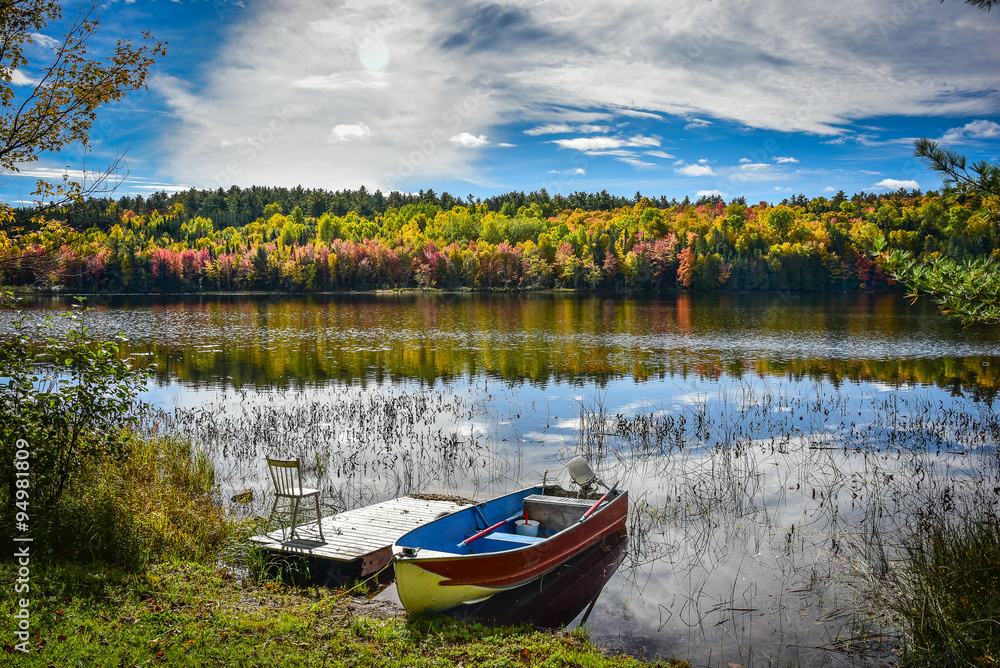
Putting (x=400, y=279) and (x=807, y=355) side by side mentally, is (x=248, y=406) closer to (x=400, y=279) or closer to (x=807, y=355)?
(x=807, y=355)

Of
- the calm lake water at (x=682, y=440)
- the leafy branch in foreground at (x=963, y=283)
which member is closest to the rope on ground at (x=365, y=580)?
the calm lake water at (x=682, y=440)

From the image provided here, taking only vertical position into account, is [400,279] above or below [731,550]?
above

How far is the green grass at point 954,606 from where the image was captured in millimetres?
7242

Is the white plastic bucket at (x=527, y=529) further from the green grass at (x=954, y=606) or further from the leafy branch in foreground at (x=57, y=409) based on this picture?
the leafy branch in foreground at (x=57, y=409)

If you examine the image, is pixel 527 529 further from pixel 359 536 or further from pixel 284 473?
pixel 284 473

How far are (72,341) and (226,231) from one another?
181m

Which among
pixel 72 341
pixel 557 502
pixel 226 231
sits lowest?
pixel 557 502

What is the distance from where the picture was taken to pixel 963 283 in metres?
6.71

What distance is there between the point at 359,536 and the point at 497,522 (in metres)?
2.65

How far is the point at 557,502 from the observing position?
12.3 meters

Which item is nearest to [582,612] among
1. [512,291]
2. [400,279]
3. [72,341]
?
[72,341]

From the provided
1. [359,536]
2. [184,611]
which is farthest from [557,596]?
[184,611]

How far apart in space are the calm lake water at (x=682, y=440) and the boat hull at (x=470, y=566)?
40.0 inches

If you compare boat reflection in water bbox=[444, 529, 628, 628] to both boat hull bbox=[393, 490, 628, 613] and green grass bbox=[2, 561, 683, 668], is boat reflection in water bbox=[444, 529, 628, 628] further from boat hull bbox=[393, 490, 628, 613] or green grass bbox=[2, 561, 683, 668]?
green grass bbox=[2, 561, 683, 668]
